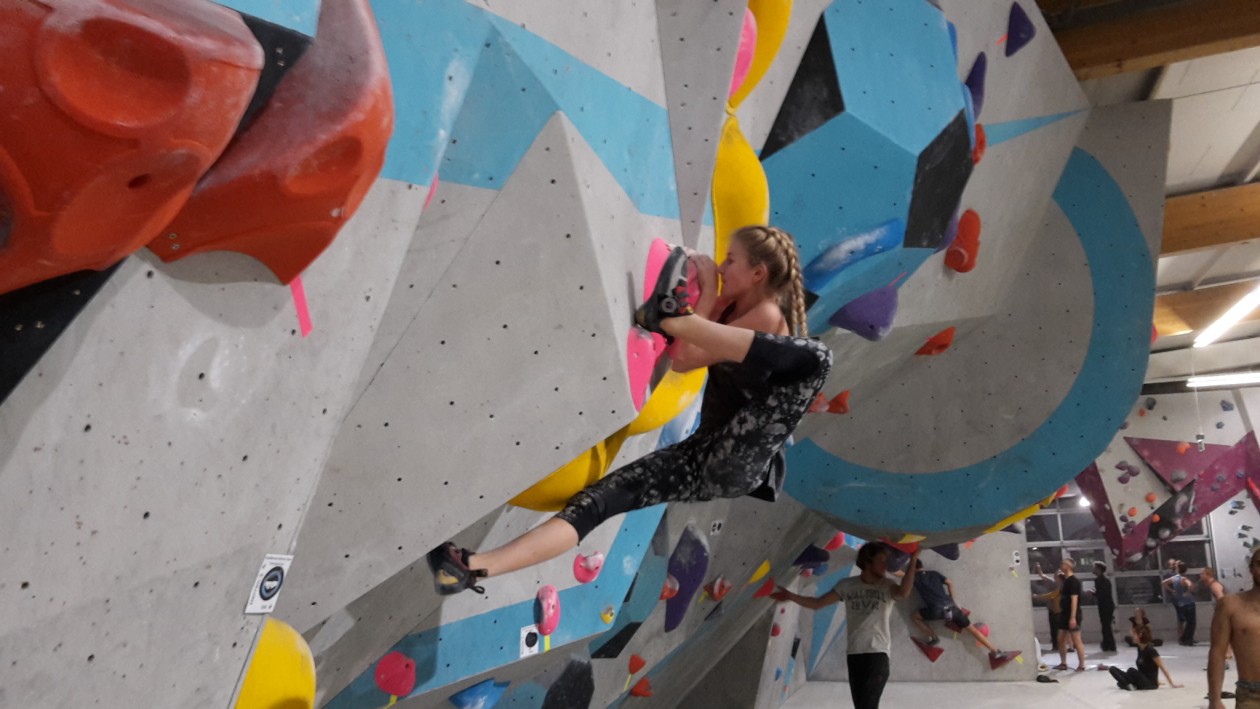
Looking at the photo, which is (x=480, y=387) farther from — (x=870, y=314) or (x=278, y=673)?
(x=870, y=314)

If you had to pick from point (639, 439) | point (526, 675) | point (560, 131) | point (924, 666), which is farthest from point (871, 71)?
point (924, 666)

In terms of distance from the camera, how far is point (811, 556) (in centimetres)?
703

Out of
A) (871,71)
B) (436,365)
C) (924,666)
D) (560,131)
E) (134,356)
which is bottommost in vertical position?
(924,666)

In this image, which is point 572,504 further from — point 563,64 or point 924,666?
point 924,666

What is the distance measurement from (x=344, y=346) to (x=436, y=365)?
1.04ft

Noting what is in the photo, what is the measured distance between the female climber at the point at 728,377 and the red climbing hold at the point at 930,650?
23.8 feet

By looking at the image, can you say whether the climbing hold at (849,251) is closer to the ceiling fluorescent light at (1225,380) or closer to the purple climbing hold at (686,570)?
the purple climbing hold at (686,570)

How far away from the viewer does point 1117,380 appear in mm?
5234

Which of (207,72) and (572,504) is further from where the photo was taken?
(572,504)

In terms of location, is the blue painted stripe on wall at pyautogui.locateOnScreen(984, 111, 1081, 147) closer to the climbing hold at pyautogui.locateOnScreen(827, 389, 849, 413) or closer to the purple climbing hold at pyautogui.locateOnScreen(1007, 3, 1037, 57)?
the purple climbing hold at pyautogui.locateOnScreen(1007, 3, 1037, 57)

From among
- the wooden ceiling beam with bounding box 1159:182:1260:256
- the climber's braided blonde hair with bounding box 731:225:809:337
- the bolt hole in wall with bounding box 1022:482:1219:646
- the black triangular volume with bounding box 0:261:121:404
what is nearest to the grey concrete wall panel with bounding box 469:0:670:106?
the climber's braided blonde hair with bounding box 731:225:809:337

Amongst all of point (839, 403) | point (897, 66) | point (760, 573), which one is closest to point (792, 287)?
point (897, 66)

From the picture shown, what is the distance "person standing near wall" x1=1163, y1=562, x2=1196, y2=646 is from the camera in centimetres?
1222

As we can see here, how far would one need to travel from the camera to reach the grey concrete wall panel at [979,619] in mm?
8734
